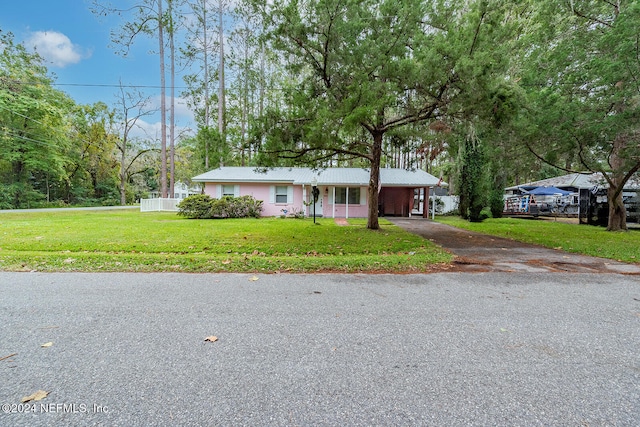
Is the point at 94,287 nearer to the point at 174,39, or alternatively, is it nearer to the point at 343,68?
the point at 343,68

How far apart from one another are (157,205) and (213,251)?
17.0 m

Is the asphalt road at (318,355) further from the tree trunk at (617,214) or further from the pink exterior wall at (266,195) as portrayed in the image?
the pink exterior wall at (266,195)

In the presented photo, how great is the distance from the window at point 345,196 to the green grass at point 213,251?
866 cm

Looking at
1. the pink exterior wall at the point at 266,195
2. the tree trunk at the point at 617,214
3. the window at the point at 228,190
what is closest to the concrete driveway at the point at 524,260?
the tree trunk at the point at 617,214

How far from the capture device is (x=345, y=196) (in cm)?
1891

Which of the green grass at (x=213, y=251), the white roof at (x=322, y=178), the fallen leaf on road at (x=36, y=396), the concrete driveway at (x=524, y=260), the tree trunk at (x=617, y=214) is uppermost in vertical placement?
the white roof at (x=322, y=178)

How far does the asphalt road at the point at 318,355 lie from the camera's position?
71.0 inches

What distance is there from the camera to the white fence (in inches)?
825

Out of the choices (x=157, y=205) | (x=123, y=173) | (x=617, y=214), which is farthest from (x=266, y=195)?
(x=123, y=173)

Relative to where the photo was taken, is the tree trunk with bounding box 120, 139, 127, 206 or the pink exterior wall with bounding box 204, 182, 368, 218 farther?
the tree trunk with bounding box 120, 139, 127, 206

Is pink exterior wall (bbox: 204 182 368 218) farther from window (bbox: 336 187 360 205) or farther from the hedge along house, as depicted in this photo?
window (bbox: 336 187 360 205)

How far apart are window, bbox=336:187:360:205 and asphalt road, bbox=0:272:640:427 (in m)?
14.8

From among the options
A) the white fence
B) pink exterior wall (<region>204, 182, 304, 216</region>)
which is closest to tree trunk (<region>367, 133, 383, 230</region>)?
pink exterior wall (<region>204, 182, 304, 216</region>)

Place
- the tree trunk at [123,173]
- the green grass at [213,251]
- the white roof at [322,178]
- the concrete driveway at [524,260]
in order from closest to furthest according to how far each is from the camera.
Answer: the green grass at [213,251], the concrete driveway at [524,260], the white roof at [322,178], the tree trunk at [123,173]
